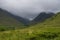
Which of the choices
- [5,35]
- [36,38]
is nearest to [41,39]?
[36,38]

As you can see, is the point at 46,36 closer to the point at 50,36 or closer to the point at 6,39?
the point at 50,36

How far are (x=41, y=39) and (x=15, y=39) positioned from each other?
12546 millimetres

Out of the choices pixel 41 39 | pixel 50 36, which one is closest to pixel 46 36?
pixel 50 36

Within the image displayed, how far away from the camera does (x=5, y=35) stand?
94688mm

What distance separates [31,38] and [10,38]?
10352mm

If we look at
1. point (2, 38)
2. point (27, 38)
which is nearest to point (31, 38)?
point (27, 38)

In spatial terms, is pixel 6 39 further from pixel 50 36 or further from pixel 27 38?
pixel 50 36

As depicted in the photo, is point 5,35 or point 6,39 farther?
point 5,35

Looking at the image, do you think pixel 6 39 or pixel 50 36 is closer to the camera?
pixel 6 39

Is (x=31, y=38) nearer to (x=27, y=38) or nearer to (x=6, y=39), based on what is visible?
(x=27, y=38)

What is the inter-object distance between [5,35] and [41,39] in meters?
22.0

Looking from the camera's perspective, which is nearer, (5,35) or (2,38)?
(2,38)

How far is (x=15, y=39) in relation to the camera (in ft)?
278

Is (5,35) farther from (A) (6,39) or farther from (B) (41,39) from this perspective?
(B) (41,39)
